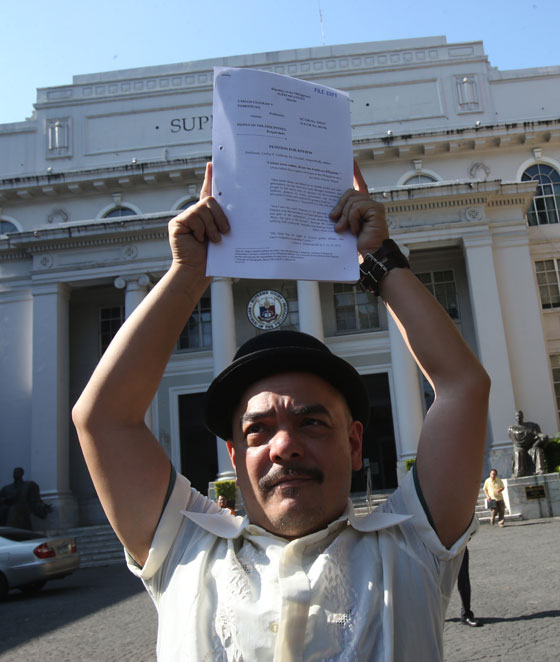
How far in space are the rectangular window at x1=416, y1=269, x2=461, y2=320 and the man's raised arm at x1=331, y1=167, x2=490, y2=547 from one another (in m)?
23.7

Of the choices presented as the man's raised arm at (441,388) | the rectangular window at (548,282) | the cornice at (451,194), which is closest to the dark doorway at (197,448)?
the cornice at (451,194)

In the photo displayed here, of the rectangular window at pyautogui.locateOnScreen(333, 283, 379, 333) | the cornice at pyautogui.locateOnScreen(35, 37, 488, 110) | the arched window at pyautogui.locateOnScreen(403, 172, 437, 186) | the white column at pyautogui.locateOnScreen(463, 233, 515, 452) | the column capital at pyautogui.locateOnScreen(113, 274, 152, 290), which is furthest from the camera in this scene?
the cornice at pyautogui.locateOnScreen(35, 37, 488, 110)

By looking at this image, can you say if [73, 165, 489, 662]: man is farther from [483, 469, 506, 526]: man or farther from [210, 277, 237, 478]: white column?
[210, 277, 237, 478]: white column

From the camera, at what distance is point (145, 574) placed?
6.02 feet

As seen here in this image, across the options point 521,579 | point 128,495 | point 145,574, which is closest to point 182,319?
point 128,495

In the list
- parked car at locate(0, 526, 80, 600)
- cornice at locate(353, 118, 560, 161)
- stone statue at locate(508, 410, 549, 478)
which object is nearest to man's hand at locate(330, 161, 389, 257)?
parked car at locate(0, 526, 80, 600)

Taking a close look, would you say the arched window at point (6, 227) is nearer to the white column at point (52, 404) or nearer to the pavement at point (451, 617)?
the white column at point (52, 404)

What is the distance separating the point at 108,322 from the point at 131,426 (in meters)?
25.5

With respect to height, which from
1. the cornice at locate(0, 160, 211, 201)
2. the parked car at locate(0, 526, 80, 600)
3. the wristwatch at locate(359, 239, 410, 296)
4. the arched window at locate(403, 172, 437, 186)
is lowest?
the parked car at locate(0, 526, 80, 600)

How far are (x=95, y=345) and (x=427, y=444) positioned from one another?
25.3m

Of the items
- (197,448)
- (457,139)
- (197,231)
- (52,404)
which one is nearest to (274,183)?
(197,231)

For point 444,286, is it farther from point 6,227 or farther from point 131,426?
point 131,426

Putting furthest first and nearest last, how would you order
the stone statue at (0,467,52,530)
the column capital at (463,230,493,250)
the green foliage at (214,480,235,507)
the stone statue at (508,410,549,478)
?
1. the column capital at (463,230,493,250)
2. the stone statue at (0,467,52,530)
3. the green foliage at (214,480,235,507)
4. the stone statue at (508,410,549,478)

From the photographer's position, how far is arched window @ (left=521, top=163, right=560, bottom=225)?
26.1m
